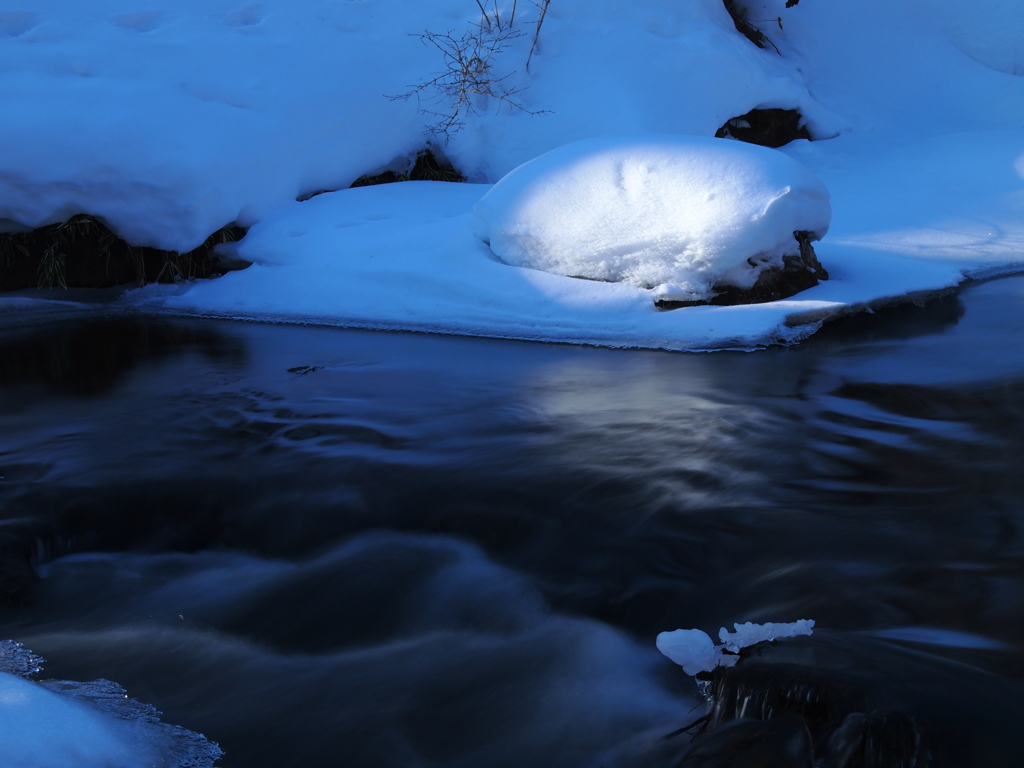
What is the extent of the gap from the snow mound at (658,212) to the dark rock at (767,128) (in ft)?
11.3

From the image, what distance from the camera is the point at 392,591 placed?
219 centimetres

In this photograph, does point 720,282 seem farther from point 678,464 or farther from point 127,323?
point 127,323

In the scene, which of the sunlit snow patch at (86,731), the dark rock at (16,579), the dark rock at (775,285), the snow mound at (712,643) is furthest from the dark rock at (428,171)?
the snow mound at (712,643)

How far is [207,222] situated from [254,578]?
406 centimetres

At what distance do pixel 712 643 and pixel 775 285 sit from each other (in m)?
3.24

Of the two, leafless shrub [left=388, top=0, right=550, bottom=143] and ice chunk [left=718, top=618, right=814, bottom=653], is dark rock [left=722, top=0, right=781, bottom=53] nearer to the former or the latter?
leafless shrub [left=388, top=0, right=550, bottom=143]

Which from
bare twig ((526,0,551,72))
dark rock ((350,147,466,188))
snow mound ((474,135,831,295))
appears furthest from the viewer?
bare twig ((526,0,551,72))

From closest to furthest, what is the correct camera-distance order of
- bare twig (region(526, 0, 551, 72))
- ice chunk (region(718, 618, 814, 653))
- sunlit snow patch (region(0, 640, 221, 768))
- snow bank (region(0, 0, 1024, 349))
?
sunlit snow patch (region(0, 640, 221, 768)), ice chunk (region(718, 618, 814, 653)), snow bank (region(0, 0, 1024, 349)), bare twig (region(526, 0, 551, 72))

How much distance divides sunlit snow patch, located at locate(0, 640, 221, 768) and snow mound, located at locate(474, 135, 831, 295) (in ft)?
11.2

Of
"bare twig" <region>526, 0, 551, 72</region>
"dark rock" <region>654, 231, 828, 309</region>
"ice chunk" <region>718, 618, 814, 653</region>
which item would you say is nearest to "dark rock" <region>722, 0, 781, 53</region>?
"bare twig" <region>526, 0, 551, 72</region>

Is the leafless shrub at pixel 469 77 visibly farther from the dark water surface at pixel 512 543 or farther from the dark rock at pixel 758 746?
the dark rock at pixel 758 746

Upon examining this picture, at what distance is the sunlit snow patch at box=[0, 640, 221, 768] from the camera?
50.3 inches

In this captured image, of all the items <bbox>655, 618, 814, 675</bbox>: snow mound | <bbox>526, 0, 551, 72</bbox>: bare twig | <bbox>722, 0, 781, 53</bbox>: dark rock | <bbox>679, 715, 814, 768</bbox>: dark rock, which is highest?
<bbox>722, 0, 781, 53</bbox>: dark rock

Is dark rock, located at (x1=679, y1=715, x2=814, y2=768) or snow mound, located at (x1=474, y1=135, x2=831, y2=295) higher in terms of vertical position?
snow mound, located at (x1=474, y1=135, x2=831, y2=295)
